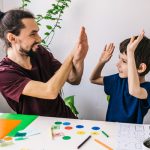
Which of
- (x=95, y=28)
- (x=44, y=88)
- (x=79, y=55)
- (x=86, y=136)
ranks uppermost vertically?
(x=95, y=28)

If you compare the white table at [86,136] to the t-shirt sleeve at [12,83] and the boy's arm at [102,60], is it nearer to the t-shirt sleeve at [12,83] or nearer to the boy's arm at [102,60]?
the t-shirt sleeve at [12,83]

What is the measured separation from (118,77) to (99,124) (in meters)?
0.35

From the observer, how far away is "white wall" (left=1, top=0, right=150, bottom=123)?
Answer: 69.8 inches

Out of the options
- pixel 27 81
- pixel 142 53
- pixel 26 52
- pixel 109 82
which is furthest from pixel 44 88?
pixel 142 53

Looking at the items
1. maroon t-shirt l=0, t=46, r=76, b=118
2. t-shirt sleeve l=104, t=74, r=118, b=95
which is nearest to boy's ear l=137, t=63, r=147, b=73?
t-shirt sleeve l=104, t=74, r=118, b=95

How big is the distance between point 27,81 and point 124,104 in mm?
506

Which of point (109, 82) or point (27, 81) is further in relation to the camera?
point (109, 82)

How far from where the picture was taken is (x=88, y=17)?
1.87 m

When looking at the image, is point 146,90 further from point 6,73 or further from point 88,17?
point 88,17

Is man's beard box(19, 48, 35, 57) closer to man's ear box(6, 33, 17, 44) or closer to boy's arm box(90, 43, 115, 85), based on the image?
man's ear box(6, 33, 17, 44)

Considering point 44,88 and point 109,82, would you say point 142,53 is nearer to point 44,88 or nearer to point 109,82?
point 109,82

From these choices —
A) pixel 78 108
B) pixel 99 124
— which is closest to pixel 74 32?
pixel 78 108

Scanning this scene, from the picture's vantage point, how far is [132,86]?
115 cm

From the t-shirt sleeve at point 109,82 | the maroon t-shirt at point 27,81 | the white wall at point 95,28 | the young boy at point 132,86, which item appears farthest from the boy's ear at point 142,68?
the white wall at point 95,28
